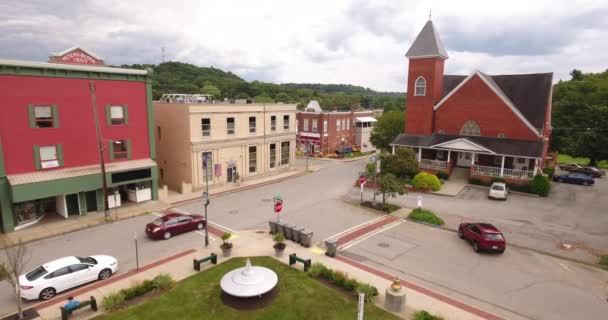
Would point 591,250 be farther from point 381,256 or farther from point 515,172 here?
point 515,172

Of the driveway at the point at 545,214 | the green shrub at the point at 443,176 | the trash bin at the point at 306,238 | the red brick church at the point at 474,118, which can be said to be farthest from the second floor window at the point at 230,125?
the green shrub at the point at 443,176

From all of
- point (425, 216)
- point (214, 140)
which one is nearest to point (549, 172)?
point (425, 216)

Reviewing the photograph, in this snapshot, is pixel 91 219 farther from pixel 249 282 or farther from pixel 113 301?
pixel 249 282

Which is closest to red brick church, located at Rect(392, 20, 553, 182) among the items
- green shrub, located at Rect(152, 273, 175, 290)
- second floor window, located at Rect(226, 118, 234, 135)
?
second floor window, located at Rect(226, 118, 234, 135)

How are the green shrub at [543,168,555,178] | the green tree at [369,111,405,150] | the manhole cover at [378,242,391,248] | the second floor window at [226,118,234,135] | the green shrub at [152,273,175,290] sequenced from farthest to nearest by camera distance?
the green tree at [369,111,405,150] → the green shrub at [543,168,555,178] → the second floor window at [226,118,234,135] → the manhole cover at [378,242,391,248] → the green shrub at [152,273,175,290]

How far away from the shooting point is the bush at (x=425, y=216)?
81.6 ft

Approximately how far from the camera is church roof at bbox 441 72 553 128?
125 ft

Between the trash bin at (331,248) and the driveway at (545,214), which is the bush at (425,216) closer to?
the driveway at (545,214)

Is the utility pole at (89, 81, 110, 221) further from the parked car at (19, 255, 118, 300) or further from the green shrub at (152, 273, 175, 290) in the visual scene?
the green shrub at (152, 273, 175, 290)

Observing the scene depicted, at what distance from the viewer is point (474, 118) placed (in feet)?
130

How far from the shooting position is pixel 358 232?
75.7 feet

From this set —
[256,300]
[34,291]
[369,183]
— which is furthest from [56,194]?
[369,183]

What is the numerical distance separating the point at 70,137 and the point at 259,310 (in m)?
20.0

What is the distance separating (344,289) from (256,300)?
3735 millimetres
